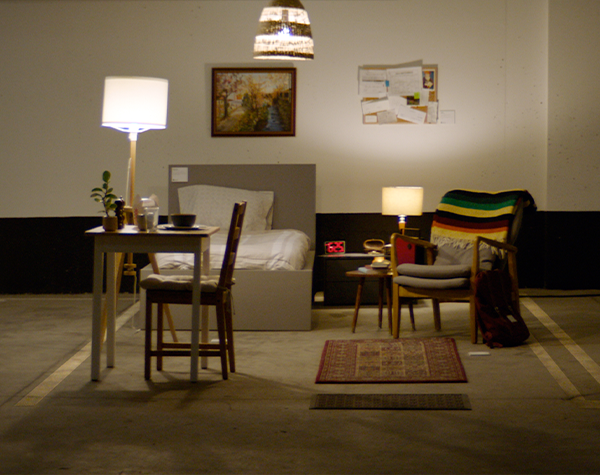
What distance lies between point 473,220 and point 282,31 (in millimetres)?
2151

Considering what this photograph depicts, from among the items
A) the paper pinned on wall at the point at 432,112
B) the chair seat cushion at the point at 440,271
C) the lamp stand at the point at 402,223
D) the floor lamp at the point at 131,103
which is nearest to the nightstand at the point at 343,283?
the lamp stand at the point at 402,223

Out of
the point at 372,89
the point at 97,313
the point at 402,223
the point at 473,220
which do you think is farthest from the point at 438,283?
the point at 372,89

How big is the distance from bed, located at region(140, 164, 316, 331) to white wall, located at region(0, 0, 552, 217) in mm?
228

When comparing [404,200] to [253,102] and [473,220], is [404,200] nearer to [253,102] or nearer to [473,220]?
[473,220]

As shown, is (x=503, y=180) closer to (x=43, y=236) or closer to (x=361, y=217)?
(x=361, y=217)

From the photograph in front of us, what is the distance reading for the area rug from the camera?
3.65m

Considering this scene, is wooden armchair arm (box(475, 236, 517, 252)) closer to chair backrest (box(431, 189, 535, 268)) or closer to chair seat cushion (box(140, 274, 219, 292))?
chair backrest (box(431, 189, 535, 268))

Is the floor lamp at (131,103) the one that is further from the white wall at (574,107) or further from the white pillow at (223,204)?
the white wall at (574,107)

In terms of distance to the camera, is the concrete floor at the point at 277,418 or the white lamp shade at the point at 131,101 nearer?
the concrete floor at the point at 277,418

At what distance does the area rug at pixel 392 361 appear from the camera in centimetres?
365

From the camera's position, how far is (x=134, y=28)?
6312 mm

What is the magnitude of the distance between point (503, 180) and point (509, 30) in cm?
132

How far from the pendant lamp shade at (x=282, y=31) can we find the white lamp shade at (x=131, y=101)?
2.99 ft

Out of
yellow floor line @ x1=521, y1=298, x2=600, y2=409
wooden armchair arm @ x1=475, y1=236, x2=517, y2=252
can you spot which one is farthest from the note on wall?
yellow floor line @ x1=521, y1=298, x2=600, y2=409
